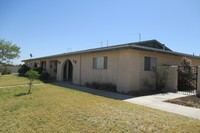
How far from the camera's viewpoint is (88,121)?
5215mm

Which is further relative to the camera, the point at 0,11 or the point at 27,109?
the point at 0,11

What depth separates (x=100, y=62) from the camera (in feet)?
45.1

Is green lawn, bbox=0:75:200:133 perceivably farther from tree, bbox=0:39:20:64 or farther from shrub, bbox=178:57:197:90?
tree, bbox=0:39:20:64

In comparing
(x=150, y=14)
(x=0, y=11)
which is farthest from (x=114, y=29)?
(x=0, y=11)

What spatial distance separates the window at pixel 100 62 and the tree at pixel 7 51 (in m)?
27.0

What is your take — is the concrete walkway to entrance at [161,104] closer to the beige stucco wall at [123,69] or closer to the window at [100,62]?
the beige stucco wall at [123,69]

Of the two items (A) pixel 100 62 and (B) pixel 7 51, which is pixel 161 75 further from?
(B) pixel 7 51

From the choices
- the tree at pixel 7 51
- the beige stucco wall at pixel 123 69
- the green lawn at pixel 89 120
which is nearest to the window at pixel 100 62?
the beige stucco wall at pixel 123 69

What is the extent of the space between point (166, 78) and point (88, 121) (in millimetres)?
8798

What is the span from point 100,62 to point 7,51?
28578 mm

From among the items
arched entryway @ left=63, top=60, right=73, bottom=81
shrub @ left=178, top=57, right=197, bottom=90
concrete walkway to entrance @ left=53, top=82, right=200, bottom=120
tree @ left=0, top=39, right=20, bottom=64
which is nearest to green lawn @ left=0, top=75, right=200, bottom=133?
concrete walkway to entrance @ left=53, top=82, right=200, bottom=120

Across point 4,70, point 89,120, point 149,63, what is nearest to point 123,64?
point 149,63

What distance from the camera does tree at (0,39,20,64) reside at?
33656 millimetres

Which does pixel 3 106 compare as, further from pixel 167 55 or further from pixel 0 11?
pixel 167 55
